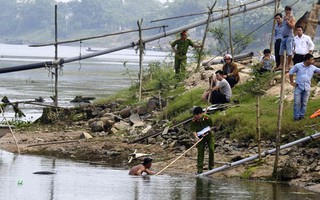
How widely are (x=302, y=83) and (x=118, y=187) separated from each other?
5.07m

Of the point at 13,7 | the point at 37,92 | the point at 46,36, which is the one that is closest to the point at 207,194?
the point at 37,92

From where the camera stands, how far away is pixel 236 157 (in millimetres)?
20781

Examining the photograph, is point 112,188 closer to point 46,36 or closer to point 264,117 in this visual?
point 264,117

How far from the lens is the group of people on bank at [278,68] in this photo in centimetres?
1984

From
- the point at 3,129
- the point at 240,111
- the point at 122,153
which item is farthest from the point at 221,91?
the point at 3,129

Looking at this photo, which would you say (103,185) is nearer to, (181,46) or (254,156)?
(254,156)

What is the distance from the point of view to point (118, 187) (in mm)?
18375

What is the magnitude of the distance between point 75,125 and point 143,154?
5774 millimetres

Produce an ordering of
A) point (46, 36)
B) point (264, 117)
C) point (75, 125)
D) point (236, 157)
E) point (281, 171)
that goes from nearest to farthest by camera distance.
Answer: point (281, 171)
point (236, 157)
point (264, 117)
point (75, 125)
point (46, 36)

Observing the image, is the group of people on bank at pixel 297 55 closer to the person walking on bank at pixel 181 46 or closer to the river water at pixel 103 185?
the river water at pixel 103 185

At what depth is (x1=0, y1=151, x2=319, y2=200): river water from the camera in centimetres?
1736

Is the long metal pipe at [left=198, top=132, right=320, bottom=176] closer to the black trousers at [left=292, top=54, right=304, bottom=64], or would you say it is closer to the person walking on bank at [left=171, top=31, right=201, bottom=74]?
the black trousers at [left=292, top=54, right=304, bottom=64]

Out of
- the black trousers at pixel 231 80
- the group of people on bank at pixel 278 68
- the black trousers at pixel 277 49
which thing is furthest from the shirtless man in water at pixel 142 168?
the black trousers at pixel 277 49

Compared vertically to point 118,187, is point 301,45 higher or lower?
higher
